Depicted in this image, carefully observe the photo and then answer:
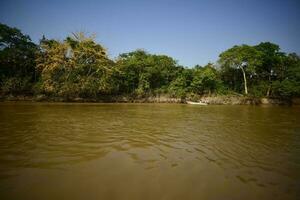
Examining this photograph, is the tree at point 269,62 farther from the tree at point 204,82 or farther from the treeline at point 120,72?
the tree at point 204,82

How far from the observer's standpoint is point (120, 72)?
2953 cm

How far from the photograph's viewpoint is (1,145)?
5.27 metres

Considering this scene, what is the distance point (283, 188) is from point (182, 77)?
31.7 metres

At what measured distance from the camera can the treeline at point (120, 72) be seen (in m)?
25.2

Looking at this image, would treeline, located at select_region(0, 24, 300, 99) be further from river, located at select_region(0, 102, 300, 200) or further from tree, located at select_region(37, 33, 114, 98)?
river, located at select_region(0, 102, 300, 200)

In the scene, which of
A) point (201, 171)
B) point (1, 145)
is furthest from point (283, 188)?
point (1, 145)

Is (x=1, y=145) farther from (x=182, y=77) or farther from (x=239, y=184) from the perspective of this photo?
(x=182, y=77)

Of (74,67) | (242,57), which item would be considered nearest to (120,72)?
(74,67)

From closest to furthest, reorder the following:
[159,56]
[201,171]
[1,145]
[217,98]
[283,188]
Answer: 1. [283,188]
2. [201,171]
3. [1,145]
4. [217,98]
5. [159,56]

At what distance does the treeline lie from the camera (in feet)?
82.8

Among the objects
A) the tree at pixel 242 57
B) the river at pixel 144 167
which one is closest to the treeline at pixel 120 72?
the tree at pixel 242 57

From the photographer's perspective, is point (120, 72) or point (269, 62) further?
point (269, 62)

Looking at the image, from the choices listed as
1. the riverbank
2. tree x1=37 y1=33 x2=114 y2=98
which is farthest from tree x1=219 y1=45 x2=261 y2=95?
tree x1=37 y1=33 x2=114 y2=98

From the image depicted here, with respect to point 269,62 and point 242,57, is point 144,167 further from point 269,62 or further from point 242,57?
point 269,62
